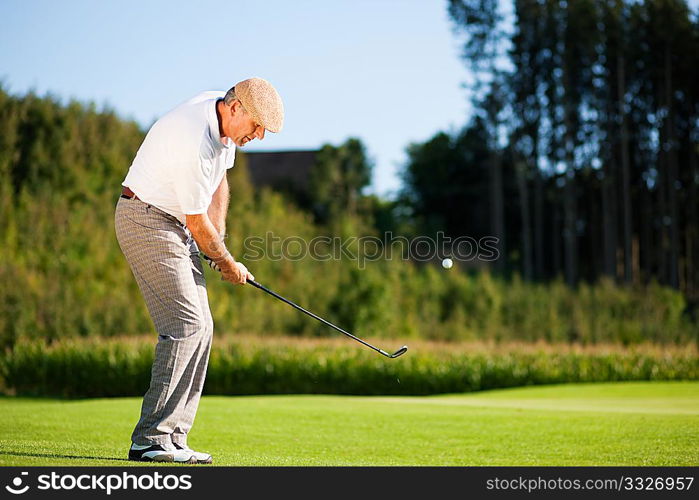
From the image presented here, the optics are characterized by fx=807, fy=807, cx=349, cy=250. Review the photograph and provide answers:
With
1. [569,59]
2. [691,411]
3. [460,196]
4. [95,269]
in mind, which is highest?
[569,59]

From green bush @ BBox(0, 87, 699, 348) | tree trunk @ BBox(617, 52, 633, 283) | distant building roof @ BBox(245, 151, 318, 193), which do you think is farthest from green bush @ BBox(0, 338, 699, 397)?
distant building roof @ BBox(245, 151, 318, 193)

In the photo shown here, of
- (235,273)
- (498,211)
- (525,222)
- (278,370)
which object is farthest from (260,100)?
(525,222)

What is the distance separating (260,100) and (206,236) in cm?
68

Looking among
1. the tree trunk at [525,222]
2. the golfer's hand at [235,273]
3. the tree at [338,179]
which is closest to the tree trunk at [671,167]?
the tree trunk at [525,222]

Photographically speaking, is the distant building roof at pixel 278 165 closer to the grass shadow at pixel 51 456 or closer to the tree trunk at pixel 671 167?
the tree trunk at pixel 671 167

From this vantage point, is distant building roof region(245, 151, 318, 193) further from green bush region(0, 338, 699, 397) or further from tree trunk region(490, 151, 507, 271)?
green bush region(0, 338, 699, 397)

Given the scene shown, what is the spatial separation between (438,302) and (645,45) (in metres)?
13.1

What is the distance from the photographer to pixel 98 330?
1462 centimetres

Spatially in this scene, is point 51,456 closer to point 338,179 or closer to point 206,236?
point 206,236

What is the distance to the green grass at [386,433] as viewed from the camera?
429 cm

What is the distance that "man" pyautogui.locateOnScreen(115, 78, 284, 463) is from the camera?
3.65 metres

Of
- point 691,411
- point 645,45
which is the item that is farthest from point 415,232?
point 691,411

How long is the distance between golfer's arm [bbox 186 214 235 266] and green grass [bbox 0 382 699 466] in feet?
3.27

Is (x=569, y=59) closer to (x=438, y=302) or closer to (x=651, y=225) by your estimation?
(x=651, y=225)
